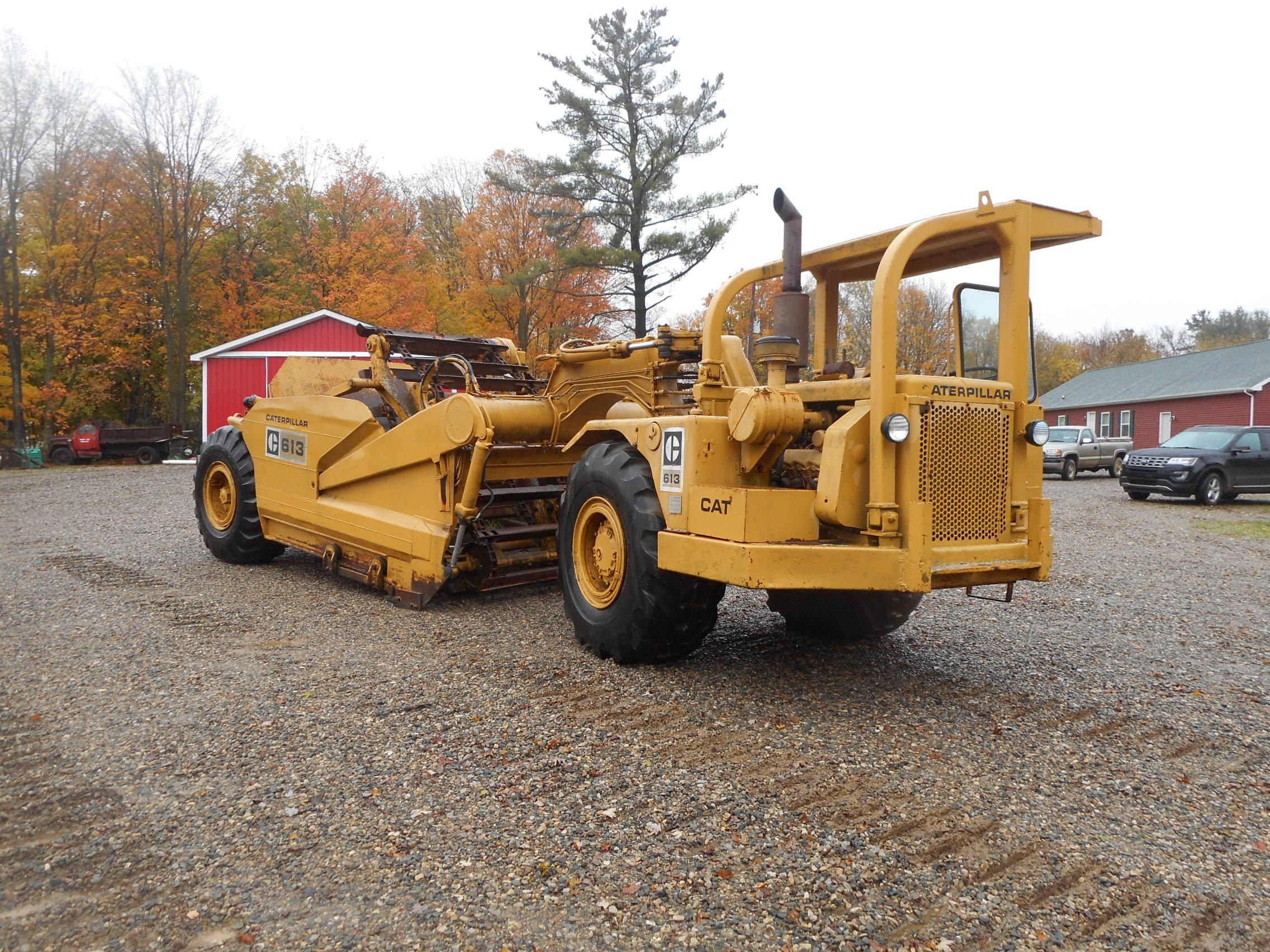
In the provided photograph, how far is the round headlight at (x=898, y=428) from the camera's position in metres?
4.25

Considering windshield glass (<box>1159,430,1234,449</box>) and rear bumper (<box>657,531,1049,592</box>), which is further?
windshield glass (<box>1159,430,1234,449</box>)

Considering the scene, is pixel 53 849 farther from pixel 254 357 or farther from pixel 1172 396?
pixel 1172 396

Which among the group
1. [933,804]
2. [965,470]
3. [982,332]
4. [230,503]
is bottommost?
[933,804]

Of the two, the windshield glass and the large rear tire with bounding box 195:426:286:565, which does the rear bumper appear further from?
the windshield glass

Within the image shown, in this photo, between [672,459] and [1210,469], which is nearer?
[672,459]

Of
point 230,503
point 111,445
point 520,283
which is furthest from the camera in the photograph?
point 111,445

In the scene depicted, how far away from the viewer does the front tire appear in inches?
702

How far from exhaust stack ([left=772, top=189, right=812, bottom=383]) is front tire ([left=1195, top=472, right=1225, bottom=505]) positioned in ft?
53.4

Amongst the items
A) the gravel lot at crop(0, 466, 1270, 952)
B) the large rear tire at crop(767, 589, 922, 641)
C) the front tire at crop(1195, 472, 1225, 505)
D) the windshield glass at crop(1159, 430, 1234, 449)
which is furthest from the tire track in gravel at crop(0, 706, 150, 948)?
the windshield glass at crop(1159, 430, 1234, 449)

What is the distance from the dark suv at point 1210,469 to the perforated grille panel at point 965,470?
15753 millimetres

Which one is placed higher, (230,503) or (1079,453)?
(1079,453)

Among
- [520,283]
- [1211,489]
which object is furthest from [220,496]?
[520,283]

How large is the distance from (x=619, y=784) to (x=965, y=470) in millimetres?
2271

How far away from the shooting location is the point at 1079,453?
26344 millimetres
